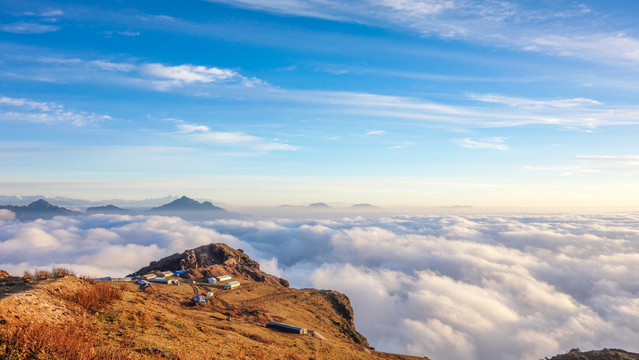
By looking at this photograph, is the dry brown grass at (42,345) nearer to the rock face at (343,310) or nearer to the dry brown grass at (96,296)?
the dry brown grass at (96,296)

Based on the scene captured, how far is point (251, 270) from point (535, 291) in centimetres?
17955

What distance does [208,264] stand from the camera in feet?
254

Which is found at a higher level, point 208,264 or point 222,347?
point 222,347

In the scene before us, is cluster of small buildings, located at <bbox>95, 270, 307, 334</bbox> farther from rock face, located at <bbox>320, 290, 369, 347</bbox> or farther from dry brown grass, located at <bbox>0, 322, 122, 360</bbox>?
dry brown grass, located at <bbox>0, 322, 122, 360</bbox>

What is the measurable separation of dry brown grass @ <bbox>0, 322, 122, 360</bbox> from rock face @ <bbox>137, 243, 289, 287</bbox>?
60429 mm

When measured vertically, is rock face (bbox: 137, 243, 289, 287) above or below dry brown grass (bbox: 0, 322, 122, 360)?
below

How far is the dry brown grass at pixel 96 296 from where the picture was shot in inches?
615

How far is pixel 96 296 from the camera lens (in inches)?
655

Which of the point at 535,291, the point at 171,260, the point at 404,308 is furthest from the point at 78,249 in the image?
the point at 535,291

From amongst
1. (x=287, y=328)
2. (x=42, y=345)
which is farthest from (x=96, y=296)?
(x=287, y=328)

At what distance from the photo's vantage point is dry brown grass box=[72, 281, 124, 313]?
15630 millimetres

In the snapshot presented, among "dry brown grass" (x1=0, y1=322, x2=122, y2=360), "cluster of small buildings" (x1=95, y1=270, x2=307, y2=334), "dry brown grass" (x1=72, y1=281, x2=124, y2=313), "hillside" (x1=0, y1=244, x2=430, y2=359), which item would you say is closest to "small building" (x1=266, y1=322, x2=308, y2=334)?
"cluster of small buildings" (x1=95, y1=270, x2=307, y2=334)

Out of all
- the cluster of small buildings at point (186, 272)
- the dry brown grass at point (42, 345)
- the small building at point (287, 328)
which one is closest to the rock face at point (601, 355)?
the small building at point (287, 328)

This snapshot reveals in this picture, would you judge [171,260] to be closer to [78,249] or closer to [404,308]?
[404,308]
